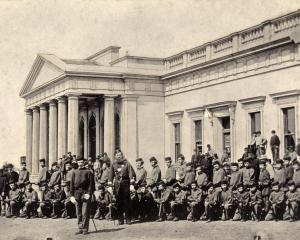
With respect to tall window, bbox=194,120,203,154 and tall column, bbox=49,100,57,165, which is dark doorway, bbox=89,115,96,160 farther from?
tall window, bbox=194,120,203,154

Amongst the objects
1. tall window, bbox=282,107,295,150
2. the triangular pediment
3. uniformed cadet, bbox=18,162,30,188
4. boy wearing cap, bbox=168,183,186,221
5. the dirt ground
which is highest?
the triangular pediment

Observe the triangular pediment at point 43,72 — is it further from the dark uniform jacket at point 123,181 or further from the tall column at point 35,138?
the dark uniform jacket at point 123,181

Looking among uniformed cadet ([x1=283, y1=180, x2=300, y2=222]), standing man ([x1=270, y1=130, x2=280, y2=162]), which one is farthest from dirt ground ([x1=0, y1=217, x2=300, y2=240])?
standing man ([x1=270, y1=130, x2=280, y2=162])

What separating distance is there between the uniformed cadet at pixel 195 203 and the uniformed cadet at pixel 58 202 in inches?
168

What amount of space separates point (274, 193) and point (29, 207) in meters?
7.94

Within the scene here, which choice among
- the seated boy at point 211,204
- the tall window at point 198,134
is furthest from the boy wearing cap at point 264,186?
the tall window at point 198,134

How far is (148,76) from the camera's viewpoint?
2902 centimetres

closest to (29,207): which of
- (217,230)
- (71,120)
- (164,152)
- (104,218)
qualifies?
(104,218)

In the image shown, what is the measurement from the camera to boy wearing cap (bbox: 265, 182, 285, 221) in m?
13.1

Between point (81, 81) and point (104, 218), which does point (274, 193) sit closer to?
point (104, 218)

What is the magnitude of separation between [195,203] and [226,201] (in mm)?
848

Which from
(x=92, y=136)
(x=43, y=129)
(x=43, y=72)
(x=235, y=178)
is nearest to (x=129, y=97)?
(x=92, y=136)

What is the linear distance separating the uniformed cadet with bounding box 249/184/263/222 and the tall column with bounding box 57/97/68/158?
52.7 ft

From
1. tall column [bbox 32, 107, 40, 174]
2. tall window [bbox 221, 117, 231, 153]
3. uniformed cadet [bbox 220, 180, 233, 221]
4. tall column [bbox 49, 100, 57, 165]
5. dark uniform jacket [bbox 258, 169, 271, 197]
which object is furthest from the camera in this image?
tall column [bbox 32, 107, 40, 174]
